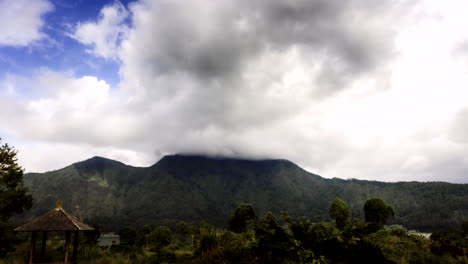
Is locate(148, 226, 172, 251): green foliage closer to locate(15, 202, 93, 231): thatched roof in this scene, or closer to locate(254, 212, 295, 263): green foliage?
locate(15, 202, 93, 231): thatched roof

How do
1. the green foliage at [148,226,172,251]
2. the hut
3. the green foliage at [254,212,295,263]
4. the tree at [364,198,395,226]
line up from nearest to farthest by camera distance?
the green foliage at [254,212,295,263], the hut, the green foliage at [148,226,172,251], the tree at [364,198,395,226]

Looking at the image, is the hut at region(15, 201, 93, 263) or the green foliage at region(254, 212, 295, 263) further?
the hut at region(15, 201, 93, 263)

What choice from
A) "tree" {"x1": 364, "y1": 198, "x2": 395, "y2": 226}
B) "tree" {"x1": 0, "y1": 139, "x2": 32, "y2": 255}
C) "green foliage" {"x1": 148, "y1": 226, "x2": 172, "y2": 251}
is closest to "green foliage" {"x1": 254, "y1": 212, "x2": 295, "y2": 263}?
"green foliage" {"x1": 148, "y1": 226, "x2": 172, "y2": 251}

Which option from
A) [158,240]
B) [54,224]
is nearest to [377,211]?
[158,240]

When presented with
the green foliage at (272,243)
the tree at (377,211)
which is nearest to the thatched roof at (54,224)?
the green foliage at (272,243)

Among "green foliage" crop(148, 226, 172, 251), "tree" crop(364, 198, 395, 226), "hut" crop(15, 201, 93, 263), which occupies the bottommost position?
"green foliage" crop(148, 226, 172, 251)

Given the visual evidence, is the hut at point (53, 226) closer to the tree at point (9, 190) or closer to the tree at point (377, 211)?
the tree at point (9, 190)

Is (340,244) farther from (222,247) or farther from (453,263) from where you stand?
(222,247)

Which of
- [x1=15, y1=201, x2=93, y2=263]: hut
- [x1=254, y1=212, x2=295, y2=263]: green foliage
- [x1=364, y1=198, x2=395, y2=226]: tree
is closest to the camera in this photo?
[x1=254, y1=212, x2=295, y2=263]: green foliage

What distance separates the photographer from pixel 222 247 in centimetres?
1470

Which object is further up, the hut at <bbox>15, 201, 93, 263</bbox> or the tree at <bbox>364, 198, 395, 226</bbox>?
the hut at <bbox>15, 201, 93, 263</bbox>

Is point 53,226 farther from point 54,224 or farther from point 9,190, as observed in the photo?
point 9,190

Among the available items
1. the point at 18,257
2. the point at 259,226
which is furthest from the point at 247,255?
the point at 18,257

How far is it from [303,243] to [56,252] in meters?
21.7
